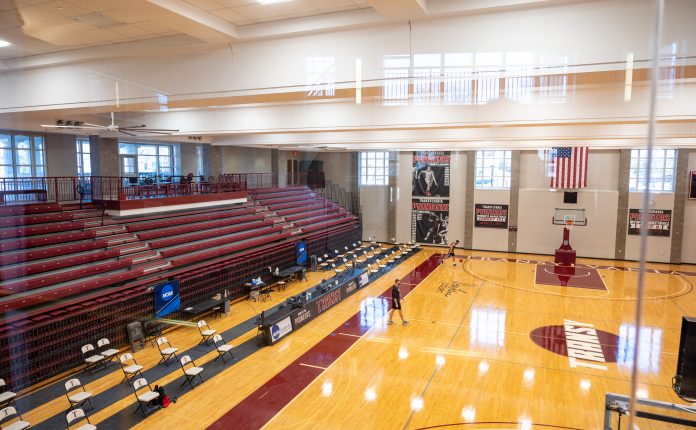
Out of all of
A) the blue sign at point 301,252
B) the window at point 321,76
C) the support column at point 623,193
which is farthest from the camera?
the blue sign at point 301,252

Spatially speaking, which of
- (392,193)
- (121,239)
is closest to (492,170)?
(392,193)

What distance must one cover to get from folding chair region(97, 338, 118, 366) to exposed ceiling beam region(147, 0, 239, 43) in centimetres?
879

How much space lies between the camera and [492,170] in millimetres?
23375

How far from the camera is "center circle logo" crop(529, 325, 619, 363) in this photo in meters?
11.2

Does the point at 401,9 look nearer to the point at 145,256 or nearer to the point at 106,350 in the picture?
the point at 106,350

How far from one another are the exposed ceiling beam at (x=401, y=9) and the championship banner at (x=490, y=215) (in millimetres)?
21659

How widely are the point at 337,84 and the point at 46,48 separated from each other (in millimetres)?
2433

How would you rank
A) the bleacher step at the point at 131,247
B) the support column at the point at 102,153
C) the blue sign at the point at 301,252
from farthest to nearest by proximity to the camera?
the blue sign at the point at 301,252
the bleacher step at the point at 131,247
the support column at the point at 102,153

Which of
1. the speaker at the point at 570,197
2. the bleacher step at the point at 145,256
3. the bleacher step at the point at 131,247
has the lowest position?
the bleacher step at the point at 145,256

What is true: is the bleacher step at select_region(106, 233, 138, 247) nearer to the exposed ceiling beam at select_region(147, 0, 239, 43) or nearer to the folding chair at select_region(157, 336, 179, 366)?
the folding chair at select_region(157, 336, 179, 366)

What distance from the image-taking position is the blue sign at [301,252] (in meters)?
20.1

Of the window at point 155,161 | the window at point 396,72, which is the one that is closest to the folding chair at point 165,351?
the window at point 155,161

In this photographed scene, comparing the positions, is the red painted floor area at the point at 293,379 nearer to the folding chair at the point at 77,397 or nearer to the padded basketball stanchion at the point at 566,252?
the folding chair at the point at 77,397

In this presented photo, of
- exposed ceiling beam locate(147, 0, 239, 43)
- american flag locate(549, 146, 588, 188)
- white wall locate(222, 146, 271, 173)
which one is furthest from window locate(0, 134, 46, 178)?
white wall locate(222, 146, 271, 173)
